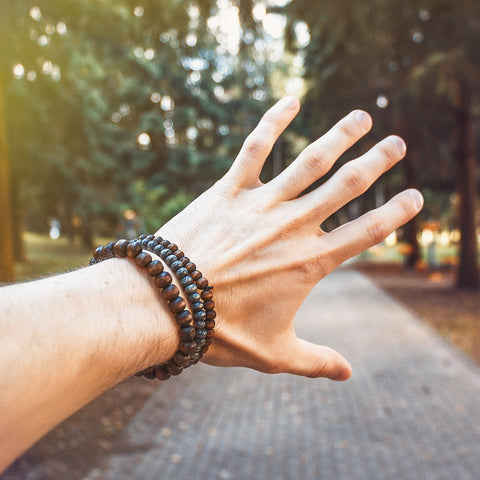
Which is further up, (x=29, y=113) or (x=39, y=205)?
(x=29, y=113)

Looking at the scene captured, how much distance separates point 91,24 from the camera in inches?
372

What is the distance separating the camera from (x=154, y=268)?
1.21 metres

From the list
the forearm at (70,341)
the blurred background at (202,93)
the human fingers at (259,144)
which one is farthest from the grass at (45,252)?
the forearm at (70,341)

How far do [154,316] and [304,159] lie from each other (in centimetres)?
52

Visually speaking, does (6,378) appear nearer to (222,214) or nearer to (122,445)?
(222,214)

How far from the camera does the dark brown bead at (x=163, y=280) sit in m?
1.21

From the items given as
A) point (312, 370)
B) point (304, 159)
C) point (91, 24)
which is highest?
point (91, 24)

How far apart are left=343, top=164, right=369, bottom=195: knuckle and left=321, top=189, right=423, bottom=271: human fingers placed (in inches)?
2.7

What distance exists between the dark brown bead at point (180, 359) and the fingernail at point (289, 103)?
0.68 m

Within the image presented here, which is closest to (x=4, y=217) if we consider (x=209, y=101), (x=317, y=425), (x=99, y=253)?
(x=317, y=425)

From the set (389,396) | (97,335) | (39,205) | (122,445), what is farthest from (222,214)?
(39,205)

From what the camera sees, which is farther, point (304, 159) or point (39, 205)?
point (39, 205)

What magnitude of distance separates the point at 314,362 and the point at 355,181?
0.47m

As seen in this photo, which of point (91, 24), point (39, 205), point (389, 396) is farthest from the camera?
point (39, 205)
